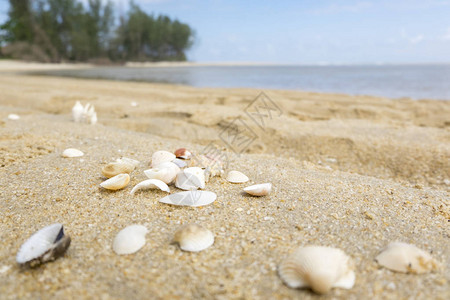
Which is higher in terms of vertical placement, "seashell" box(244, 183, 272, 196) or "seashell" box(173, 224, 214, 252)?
"seashell" box(244, 183, 272, 196)

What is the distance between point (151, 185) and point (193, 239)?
2.08 feet

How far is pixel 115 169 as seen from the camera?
2.00 m

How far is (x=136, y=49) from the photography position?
167 feet

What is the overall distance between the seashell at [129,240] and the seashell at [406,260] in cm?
105

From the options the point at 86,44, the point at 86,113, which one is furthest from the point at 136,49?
the point at 86,113

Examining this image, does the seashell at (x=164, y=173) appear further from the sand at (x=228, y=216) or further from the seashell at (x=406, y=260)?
the seashell at (x=406, y=260)

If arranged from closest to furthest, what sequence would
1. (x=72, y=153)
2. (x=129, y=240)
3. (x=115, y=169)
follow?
(x=129, y=240)
(x=115, y=169)
(x=72, y=153)

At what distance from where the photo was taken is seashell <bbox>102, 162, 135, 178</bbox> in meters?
1.98

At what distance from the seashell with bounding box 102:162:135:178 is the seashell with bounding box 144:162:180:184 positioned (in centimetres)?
25

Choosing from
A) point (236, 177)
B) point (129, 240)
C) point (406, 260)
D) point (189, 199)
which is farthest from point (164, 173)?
point (406, 260)

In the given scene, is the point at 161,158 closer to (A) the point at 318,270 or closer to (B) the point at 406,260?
(A) the point at 318,270

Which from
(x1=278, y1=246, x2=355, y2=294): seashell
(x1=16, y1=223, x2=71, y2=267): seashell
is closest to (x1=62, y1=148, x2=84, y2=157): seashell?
(x1=16, y1=223, x2=71, y2=267): seashell

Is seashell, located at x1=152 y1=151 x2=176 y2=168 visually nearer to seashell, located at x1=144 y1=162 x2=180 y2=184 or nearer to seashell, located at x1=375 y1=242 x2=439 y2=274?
seashell, located at x1=144 y1=162 x2=180 y2=184

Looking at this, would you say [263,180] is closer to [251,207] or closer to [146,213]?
[251,207]
